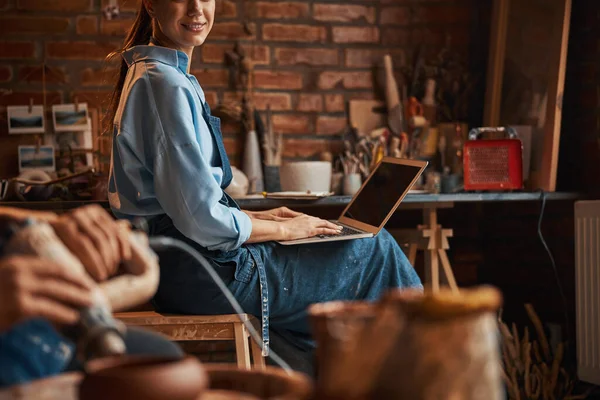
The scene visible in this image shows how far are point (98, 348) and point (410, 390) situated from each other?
32 cm

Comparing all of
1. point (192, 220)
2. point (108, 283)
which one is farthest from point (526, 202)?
point (108, 283)

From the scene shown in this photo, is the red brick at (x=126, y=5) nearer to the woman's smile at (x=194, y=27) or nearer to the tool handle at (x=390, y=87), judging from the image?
the tool handle at (x=390, y=87)

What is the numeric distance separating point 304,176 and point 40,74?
3.65ft

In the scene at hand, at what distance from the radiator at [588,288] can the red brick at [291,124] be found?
1111 millimetres

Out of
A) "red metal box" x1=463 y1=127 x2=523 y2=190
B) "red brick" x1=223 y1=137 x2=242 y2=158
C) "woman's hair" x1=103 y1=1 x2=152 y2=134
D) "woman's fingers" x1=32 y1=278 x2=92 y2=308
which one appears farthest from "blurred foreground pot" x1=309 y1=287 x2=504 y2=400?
"red brick" x1=223 y1=137 x2=242 y2=158

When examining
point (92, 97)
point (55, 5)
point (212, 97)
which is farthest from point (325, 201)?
point (55, 5)

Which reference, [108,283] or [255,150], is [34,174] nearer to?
[255,150]

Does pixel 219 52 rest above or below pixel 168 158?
above

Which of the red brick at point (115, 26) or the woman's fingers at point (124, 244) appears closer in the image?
the woman's fingers at point (124, 244)

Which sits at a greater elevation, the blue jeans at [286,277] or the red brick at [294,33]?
the red brick at [294,33]

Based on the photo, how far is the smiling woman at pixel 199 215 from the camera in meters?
1.90

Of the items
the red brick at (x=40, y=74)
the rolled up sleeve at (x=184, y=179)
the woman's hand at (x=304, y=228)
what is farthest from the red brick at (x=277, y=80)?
the rolled up sleeve at (x=184, y=179)

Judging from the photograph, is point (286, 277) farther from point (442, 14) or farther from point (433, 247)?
point (442, 14)

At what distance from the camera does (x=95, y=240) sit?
94cm
